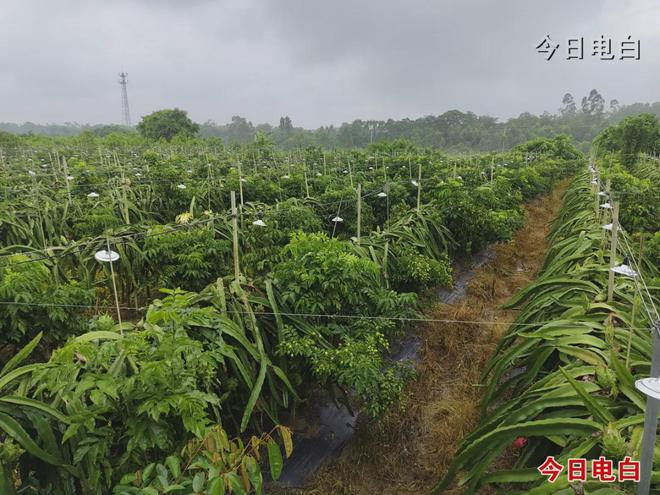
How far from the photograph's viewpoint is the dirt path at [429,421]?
2.66 meters

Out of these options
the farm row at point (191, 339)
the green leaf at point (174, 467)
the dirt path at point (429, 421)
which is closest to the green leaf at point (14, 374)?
the farm row at point (191, 339)

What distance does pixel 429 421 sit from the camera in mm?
→ 3170

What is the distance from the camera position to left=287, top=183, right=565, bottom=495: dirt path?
8.73 feet

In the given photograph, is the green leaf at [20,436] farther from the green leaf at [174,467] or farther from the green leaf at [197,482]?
the green leaf at [197,482]

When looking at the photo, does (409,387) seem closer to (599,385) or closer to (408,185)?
(599,385)

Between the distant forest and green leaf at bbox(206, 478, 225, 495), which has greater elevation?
the distant forest

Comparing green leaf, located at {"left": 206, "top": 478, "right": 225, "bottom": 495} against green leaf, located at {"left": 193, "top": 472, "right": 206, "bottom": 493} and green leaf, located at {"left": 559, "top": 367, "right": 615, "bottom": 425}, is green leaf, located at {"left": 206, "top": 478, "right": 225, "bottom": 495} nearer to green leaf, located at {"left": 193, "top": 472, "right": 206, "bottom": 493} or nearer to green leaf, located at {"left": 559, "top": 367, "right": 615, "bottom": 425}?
green leaf, located at {"left": 193, "top": 472, "right": 206, "bottom": 493}

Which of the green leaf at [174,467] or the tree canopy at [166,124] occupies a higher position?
the tree canopy at [166,124]

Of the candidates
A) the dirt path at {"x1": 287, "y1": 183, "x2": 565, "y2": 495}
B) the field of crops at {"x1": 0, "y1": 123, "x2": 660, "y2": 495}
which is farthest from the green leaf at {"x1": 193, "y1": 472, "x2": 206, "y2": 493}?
the dirt path at {"x1": 287, "y1": 183, "x2": 565, "y2": 495}

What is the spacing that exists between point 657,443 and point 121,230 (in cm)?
423

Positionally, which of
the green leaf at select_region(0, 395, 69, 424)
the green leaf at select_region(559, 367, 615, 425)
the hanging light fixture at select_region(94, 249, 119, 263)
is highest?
the hanging light fixture at select_region(94, 249, 119, 263)

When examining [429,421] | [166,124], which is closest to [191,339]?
[429,421]

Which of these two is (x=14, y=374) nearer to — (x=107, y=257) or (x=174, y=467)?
(x=107, y=257)

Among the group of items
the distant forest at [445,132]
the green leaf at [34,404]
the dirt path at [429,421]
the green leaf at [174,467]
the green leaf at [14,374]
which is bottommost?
the dirt path at [429,421]
